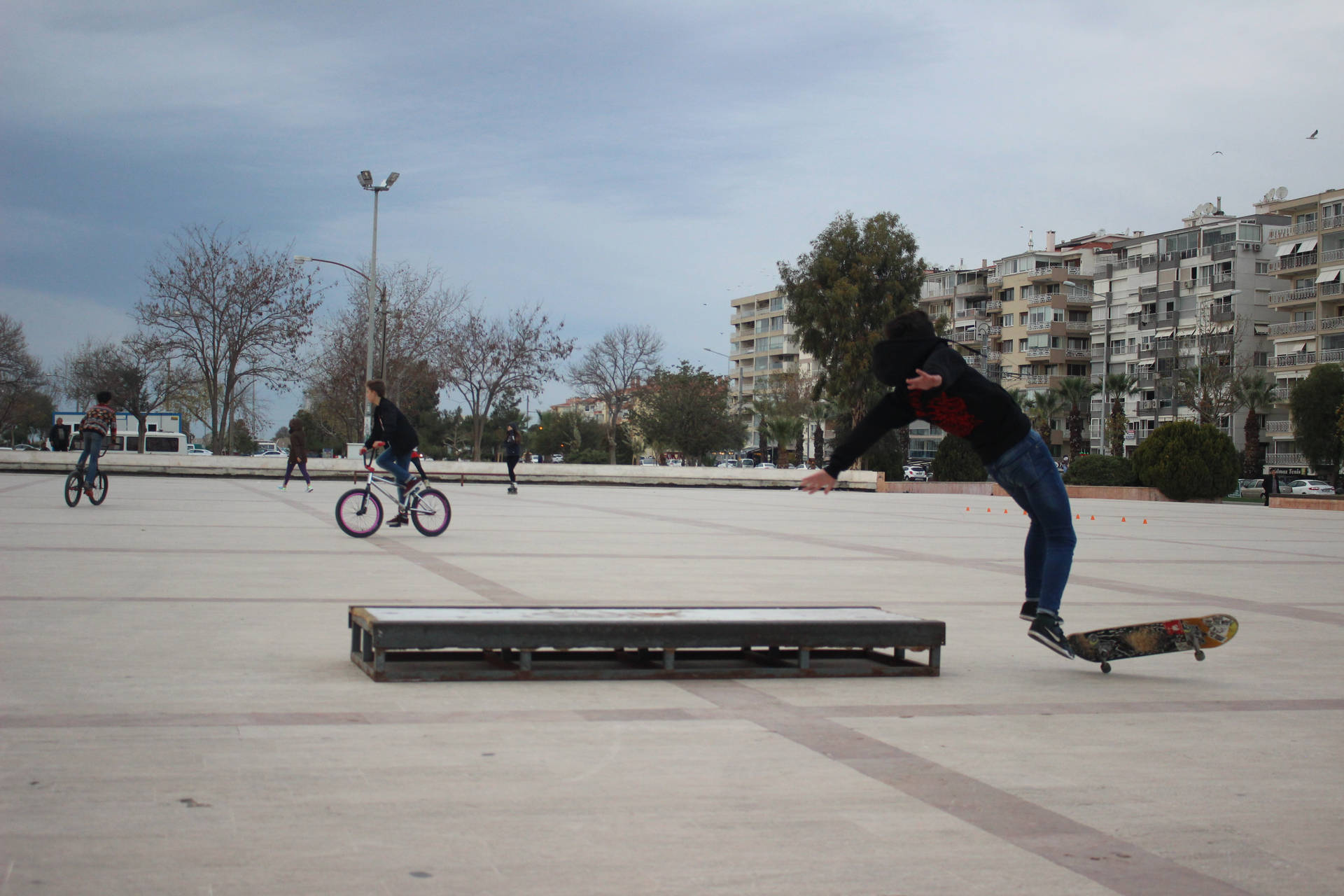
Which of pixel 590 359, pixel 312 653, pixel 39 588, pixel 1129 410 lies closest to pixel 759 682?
pixel 312 653

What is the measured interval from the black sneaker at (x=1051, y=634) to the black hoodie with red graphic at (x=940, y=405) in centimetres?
83

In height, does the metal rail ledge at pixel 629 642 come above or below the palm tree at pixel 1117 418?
below

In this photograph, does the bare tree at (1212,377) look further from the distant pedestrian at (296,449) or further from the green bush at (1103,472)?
the distant pedestrian at (296,449)

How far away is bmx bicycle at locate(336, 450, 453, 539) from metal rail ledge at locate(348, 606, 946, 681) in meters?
7.86

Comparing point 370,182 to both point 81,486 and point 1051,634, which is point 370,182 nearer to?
point 81,486

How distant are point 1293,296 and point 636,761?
90.2 m

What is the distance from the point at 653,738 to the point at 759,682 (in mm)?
1287

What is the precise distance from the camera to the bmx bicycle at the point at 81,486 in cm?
1778

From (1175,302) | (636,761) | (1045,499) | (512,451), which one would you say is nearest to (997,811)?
(636,761)

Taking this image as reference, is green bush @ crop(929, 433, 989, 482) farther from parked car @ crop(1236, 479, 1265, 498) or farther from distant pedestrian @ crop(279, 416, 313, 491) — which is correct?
distant pedestrian @ crop(279, 416, 313, 491)

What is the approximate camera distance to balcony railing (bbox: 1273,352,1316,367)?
79625 mm

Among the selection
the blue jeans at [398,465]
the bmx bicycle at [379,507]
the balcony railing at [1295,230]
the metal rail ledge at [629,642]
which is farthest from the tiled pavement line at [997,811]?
the balcony railing at [1295,230]

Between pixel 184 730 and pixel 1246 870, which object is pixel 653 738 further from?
pixel 1246 870

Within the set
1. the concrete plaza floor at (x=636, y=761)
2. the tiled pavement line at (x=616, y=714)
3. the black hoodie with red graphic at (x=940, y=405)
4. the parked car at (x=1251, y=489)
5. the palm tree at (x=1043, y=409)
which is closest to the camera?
the concrete plaza floor at (x=636, y=761)
